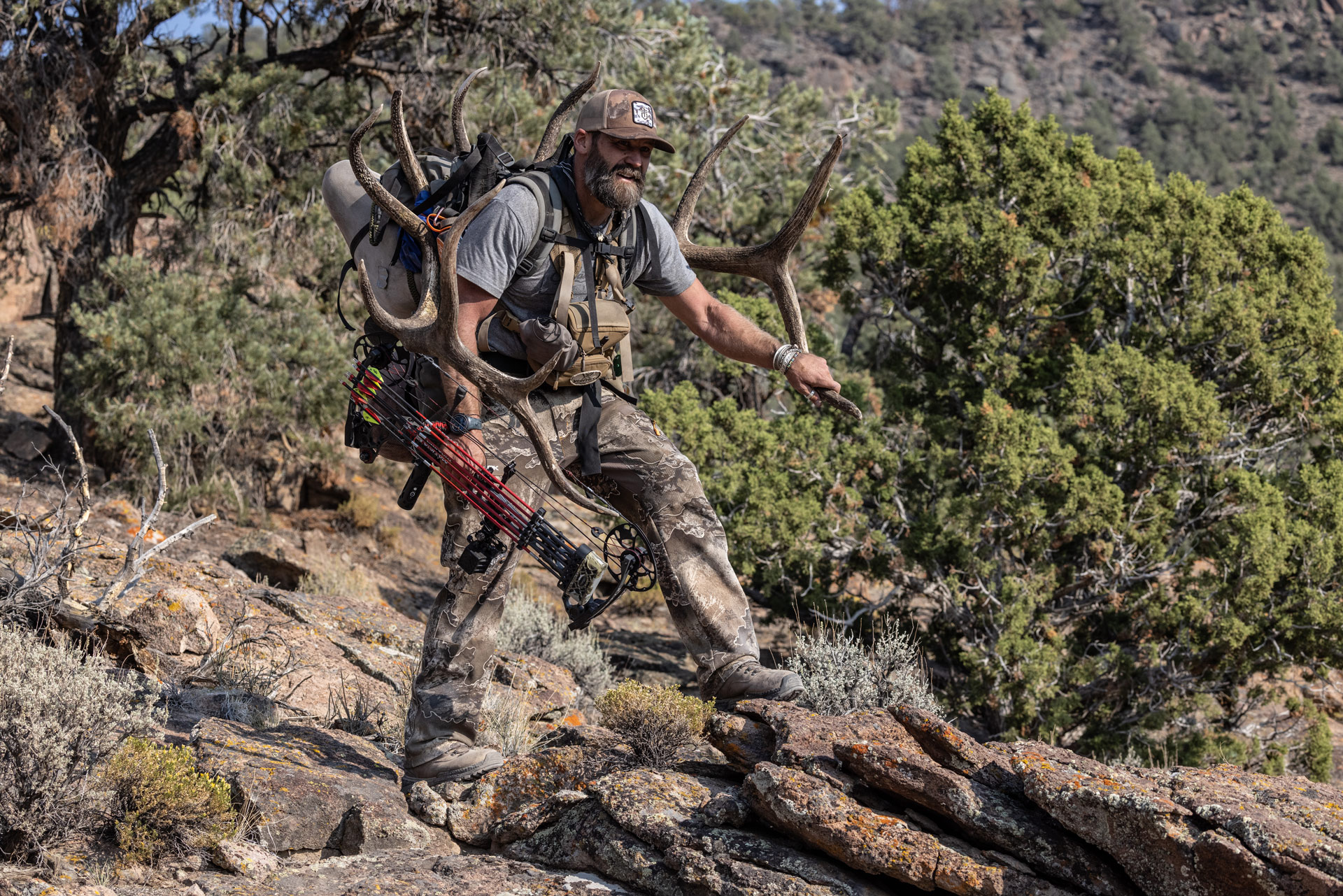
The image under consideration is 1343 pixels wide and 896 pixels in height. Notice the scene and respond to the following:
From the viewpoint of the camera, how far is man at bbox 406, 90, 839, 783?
161 inches

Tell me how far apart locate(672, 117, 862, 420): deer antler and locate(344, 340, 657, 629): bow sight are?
1.05 m

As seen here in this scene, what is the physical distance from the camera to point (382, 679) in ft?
19.7

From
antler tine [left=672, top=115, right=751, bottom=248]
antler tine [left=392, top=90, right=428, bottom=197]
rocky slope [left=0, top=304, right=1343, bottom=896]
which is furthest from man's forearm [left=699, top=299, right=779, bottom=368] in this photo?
rocky slope [left=0, top=304, right=1343, bottom=896]

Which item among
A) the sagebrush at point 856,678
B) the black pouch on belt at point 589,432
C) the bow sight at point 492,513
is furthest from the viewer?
the sagebrush at point 856,678

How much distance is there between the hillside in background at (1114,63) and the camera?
209 ft

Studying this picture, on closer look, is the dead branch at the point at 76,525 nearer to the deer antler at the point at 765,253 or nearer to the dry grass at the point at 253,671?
the dry grass at the point at 253,671

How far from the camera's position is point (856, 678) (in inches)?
222

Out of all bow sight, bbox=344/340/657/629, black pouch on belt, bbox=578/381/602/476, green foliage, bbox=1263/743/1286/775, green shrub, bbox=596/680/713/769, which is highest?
black pouch on belt, bbox=578/381/602/476

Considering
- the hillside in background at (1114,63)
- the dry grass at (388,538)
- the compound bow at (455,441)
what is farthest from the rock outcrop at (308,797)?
the hillside in background at (1114,63)

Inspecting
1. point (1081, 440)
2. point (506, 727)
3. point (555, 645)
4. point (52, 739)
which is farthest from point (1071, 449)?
point (52, 739)

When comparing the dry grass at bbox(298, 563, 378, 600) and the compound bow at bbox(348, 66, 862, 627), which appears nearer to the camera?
the compound bow at bbox(348, 66, 862, 627)

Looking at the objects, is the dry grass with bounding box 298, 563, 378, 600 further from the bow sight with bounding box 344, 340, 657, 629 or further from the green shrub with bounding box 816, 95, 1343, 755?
the bow sight with bounding box 344, 340, 657, 629

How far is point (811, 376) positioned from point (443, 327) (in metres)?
1.25

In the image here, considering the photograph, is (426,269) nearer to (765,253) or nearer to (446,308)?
(446,308)
